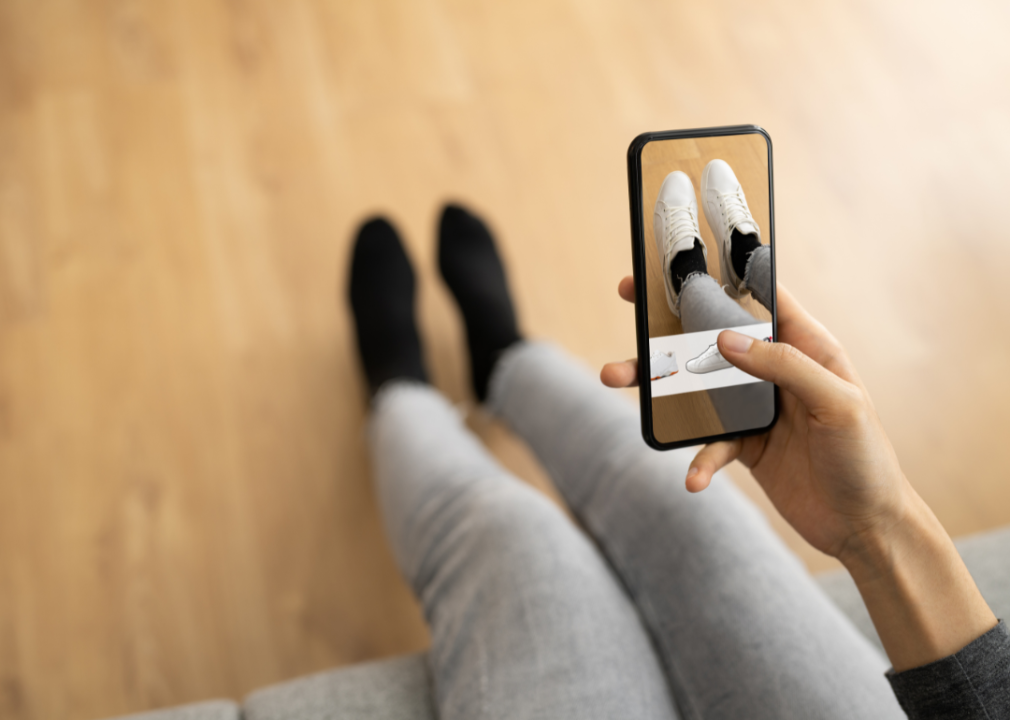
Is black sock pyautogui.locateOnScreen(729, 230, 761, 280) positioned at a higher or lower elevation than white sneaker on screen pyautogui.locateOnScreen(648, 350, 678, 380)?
higher

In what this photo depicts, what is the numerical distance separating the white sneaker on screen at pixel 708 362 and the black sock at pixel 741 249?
0.04 metres

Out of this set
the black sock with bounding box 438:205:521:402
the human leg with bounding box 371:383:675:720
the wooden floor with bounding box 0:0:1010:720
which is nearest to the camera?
the human leg with bounding box 371:383:675:720

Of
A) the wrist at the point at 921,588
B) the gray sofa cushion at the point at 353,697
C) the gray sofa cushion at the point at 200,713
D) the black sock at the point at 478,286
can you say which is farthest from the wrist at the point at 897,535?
the black sock at the point at 478,286

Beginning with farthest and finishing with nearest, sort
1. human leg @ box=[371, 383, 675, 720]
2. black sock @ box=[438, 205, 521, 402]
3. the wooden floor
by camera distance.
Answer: black sock @ box=[438, 205, 521, 402] < the wooden floor < human leg @ box=[371, 383, 675, 720]

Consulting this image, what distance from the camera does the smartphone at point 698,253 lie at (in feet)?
1.05

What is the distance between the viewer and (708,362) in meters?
0.35

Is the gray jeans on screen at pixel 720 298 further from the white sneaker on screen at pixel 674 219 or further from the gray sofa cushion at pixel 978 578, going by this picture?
the gray sofa cushion at pixel 978 578

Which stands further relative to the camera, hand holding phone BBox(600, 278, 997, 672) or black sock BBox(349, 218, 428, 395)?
black sock BBox(349, 218, 428, 395)

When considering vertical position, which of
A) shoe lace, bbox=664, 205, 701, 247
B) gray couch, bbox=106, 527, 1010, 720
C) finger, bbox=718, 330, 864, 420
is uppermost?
shoe lace, bbox=664, 205, 701, 247

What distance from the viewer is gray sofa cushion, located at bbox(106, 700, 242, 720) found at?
17.4 inches

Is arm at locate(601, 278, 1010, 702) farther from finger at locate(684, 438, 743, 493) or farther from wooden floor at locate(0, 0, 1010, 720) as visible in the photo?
wooden floor at locate(0, 0, 1010, 720)

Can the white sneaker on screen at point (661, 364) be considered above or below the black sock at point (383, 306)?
below

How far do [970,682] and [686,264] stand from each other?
0.25m

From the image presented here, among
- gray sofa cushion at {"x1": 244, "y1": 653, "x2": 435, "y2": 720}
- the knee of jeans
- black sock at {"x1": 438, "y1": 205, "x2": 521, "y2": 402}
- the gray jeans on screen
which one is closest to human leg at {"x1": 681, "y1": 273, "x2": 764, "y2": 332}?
the gray jeans on screen
